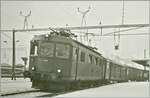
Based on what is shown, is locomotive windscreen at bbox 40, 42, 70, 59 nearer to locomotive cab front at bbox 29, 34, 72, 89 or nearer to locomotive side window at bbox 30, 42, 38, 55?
locomotive cab front at bbox 29, 34, 72, 89

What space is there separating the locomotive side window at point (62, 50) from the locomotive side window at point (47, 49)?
1.09 ft

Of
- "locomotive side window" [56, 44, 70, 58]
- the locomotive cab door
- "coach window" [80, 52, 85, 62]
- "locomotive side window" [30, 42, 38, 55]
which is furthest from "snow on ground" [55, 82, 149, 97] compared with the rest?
"locomotive side window" [30, 42, 38, 55]

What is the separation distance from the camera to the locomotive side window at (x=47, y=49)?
56.6ft

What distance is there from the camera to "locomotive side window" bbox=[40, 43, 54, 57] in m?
17.2

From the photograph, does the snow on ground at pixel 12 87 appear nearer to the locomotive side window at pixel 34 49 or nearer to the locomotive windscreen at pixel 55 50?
the locomotive side window at pixel 34 49

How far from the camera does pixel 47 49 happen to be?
1742 cm

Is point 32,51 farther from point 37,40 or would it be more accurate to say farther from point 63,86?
point 63,86

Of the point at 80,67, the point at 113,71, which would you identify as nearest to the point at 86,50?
the point at 80,67

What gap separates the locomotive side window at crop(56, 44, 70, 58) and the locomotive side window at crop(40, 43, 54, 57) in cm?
33

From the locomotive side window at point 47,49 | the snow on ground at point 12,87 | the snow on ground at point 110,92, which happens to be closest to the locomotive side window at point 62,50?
the locomotive side window at point 47,49

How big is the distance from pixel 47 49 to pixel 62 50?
0.87 m

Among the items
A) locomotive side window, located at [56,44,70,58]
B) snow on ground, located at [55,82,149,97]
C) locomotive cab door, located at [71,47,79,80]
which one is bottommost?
snow on ground, located at [55,82,149,97]

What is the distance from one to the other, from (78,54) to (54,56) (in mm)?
1647

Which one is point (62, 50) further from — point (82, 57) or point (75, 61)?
point (82, 57)
